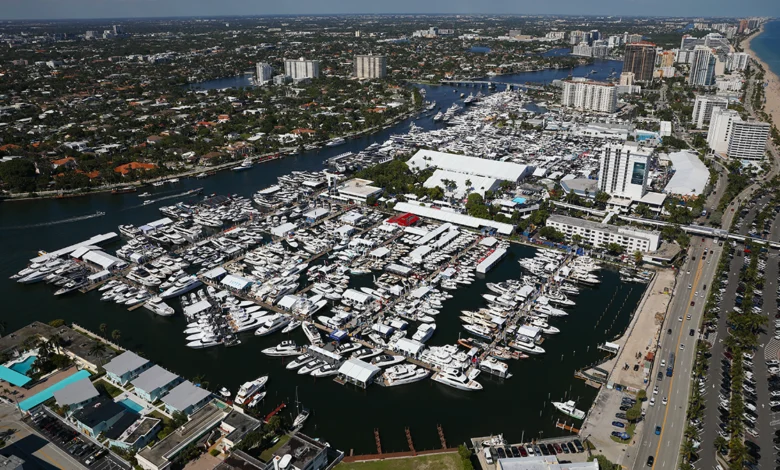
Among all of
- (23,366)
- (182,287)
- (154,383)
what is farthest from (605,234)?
(23,366)

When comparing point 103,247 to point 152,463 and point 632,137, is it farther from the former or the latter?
point 632,137

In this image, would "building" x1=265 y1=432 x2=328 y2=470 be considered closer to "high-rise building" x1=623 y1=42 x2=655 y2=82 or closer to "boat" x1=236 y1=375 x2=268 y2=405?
"boat" x1=236 y1=375 x2=268 y2=405

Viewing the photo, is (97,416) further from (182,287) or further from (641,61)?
(641,61)

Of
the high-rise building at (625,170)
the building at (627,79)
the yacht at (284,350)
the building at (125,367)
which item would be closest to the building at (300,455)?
the yacht at (284,350)

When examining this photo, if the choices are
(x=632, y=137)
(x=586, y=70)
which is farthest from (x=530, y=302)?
(x=586, y=70)

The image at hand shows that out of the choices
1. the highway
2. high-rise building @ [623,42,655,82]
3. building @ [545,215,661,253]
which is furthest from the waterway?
high-rise building @ [623,42,655,82]
